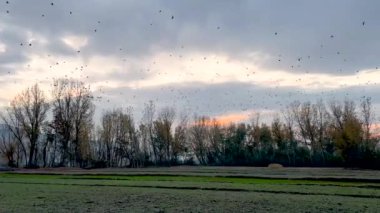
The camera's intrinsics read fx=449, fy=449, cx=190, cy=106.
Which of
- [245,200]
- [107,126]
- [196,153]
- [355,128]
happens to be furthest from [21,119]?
[245,200]

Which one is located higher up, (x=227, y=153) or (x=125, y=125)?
(x=125, y=125)

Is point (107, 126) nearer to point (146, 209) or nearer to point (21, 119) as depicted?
point (21, 119)

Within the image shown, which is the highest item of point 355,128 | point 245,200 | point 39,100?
point 39,100

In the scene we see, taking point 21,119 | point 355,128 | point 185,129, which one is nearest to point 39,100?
point 21,119

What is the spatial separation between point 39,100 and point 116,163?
851 inches

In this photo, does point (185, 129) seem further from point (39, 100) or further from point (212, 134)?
point (39, 100)

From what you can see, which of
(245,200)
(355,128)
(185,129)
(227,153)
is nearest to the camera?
(245,200)

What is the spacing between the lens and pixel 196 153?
105 meters

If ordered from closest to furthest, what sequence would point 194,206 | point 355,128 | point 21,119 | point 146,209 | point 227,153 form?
point 146,209, point 194,206, point 355,128, point 21,119, point 227,153

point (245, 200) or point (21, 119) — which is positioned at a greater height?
point (21, 119)

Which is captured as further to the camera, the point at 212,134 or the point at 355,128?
the point at 212,134

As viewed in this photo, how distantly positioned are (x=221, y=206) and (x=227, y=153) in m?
82.1

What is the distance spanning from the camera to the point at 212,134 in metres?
108

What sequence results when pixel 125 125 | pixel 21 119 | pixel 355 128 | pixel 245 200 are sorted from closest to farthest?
pixel 245 200 → pixel 355 128 → pixel 21 119 → pixel 125 125
